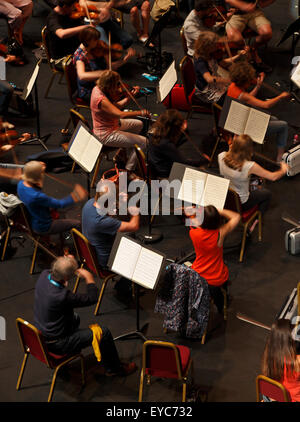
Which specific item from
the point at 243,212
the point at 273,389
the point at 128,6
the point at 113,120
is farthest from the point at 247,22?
the point at 273,389

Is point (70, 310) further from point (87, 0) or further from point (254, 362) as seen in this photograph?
point (87, 0)

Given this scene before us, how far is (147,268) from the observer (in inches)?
198

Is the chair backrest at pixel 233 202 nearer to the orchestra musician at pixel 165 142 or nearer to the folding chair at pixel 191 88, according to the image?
the orchestra musician at pixel 165 142

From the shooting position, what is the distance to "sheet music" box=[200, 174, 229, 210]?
5836mm

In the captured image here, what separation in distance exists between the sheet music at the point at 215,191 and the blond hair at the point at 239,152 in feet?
1.27

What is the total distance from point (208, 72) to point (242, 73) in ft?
2.26

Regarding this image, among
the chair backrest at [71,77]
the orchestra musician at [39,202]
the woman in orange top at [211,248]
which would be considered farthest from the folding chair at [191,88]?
the woman in orange top at [211,248]

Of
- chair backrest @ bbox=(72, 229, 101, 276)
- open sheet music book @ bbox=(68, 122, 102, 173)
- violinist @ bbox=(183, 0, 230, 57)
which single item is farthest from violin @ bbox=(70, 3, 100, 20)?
chair backrest @ bbox=(72, 229, 101, 276)

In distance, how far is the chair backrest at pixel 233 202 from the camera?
6117 mm

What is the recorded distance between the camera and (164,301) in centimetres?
542

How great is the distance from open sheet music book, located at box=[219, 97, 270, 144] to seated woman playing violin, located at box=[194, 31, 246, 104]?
82 cm

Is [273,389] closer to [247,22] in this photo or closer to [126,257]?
[126,257]
